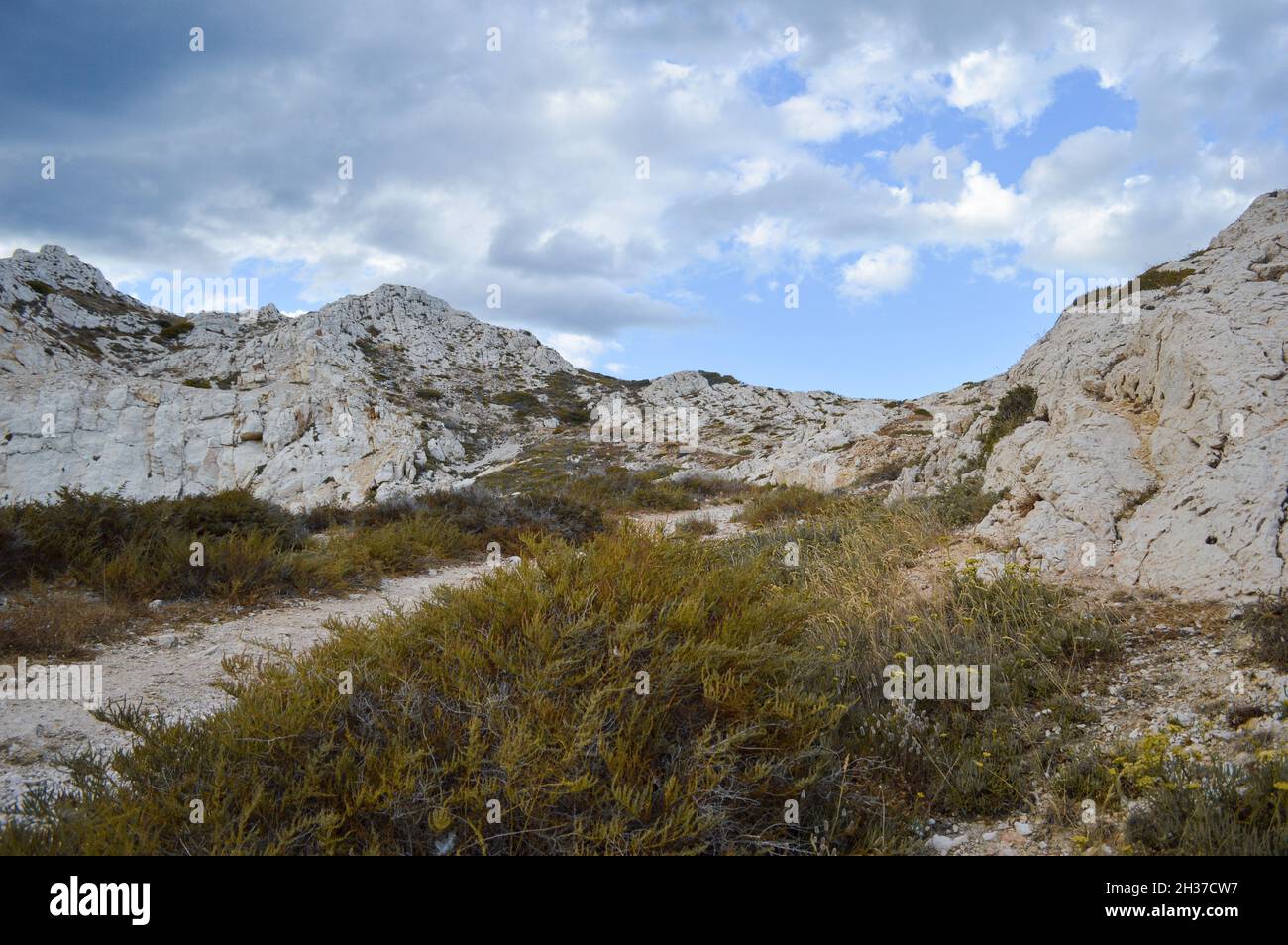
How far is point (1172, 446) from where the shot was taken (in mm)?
6367

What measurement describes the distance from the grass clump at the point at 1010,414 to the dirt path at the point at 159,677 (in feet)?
28.0

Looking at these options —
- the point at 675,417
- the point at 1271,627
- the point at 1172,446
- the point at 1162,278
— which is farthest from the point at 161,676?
the point at 675,417

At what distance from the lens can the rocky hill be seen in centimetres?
591

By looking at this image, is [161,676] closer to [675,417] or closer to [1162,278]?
[1162,278]

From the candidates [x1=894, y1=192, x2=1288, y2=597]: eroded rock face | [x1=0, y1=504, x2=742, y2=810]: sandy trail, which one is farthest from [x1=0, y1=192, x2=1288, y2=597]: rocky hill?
[x1=0, y1=504, x2=742, y2=810]: sandy trail

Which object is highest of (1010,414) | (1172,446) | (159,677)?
(1010,414)

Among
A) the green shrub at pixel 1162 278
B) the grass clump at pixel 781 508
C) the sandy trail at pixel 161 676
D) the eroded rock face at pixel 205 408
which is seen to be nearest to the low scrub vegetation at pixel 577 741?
the sandy trail at pixel 161 676

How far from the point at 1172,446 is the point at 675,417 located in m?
37.9

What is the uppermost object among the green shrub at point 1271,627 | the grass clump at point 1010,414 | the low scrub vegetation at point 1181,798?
the grass clump at point 1010,414

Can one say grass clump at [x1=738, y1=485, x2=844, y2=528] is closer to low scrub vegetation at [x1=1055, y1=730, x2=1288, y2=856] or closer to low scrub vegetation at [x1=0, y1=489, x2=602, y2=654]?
low scrub vegetation at [x1=0, y1=489, x2=602, y2=654]

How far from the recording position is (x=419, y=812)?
2.42 metres

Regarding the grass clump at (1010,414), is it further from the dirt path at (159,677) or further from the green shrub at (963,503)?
the dirt path at (159,677)

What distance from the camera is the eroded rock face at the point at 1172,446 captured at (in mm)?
5152
